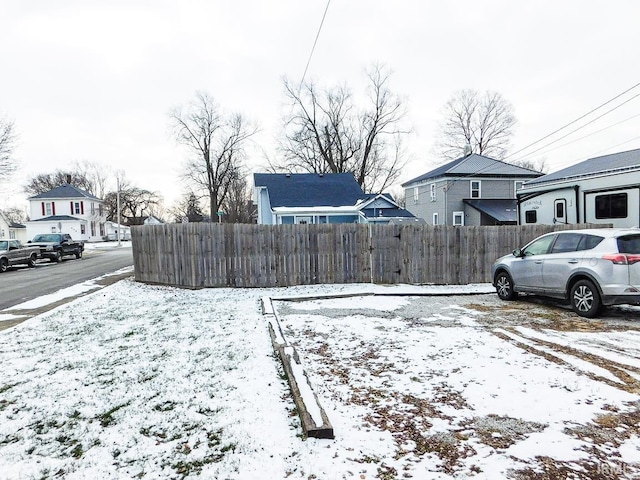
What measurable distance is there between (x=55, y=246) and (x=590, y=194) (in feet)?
85.8

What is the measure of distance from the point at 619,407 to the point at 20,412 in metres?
5.31

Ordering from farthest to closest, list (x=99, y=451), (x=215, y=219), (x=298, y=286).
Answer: (x=215, y=219) → (x=298, y=286) → (x=99, y=451)

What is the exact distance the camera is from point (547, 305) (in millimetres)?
8141

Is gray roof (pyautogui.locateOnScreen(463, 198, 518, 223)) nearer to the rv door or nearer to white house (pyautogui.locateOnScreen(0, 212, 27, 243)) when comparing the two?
the rv door

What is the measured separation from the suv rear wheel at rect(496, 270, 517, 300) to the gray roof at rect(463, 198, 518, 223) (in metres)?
19.2

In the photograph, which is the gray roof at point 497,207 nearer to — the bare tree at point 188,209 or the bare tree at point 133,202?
the bare tree at point 188,209

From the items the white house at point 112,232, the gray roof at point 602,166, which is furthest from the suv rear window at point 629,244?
the white house at point 112,232

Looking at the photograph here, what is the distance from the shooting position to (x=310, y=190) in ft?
86.8

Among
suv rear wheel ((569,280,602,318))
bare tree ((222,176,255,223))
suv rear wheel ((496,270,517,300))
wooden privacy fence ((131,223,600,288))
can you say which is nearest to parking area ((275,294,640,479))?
suv rear wheel ((569,280,602,318))

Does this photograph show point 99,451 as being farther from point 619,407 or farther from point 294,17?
point 294,17

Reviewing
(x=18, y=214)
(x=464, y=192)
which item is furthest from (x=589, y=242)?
(x=18, y=214)

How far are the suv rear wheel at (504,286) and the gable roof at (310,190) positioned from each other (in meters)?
16.4

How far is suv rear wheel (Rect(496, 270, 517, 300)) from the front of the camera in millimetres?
8758

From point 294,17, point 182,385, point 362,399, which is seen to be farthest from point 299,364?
point 294,17
